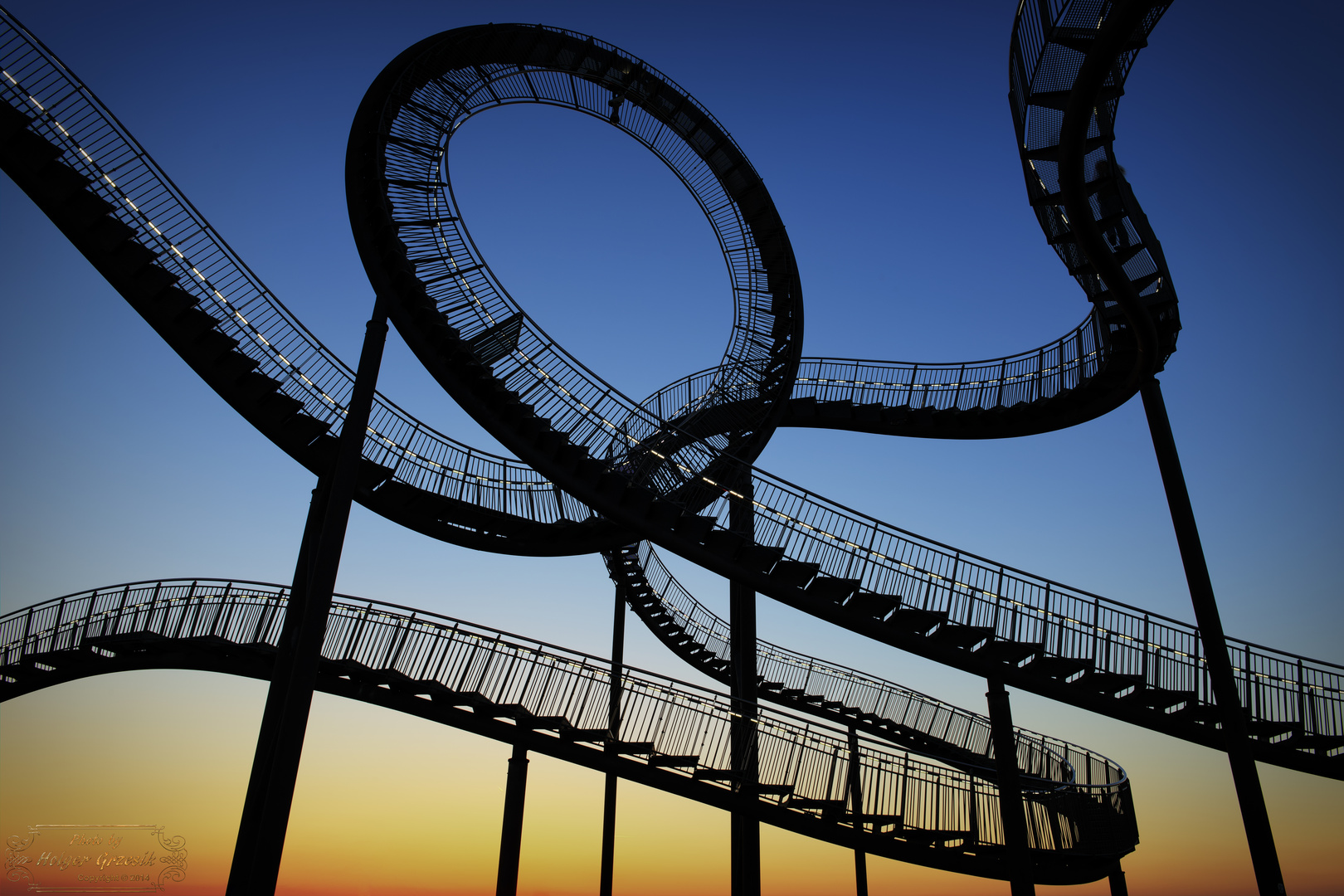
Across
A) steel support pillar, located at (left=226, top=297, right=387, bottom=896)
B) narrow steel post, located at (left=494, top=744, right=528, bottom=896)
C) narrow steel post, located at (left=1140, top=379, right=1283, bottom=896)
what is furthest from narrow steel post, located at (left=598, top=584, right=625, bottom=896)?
narrow steel post, located at (left=1140, top=379, right=1283, bottom=896)

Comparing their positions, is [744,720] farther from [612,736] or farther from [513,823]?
[513,823]

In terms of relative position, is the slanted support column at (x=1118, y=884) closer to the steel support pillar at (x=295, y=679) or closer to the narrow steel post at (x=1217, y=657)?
the narrow steel post at (x=1217, y=657)

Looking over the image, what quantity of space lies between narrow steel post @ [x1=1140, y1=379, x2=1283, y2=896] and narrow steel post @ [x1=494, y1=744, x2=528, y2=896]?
9829 mm

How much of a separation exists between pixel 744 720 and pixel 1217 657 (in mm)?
6587

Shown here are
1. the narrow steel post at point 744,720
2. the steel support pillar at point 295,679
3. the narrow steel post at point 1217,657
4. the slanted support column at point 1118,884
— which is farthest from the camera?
the slanted support column at point 1118,884

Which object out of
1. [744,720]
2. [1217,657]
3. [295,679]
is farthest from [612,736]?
[1217,657]

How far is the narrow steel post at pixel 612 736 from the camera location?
1156cm

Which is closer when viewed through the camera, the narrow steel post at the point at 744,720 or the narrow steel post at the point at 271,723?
the narrow steel post at the point at 271,723

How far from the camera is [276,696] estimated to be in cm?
1031

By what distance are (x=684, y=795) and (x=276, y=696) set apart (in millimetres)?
5926

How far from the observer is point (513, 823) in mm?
11953

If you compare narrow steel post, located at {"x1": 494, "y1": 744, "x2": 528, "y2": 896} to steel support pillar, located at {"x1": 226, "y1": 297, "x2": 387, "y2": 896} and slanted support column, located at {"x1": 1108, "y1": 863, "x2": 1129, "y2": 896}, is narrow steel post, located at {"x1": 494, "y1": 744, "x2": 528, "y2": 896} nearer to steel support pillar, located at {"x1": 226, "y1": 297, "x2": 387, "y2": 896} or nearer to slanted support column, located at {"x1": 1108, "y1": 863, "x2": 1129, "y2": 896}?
steel support pillar, located at {"x1": 226, "y1": 297, "x2": 387, "y2": 896}

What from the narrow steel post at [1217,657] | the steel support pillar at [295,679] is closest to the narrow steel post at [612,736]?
the steel support pillar at [295,679]

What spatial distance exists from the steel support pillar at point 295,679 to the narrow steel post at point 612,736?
415 cm
